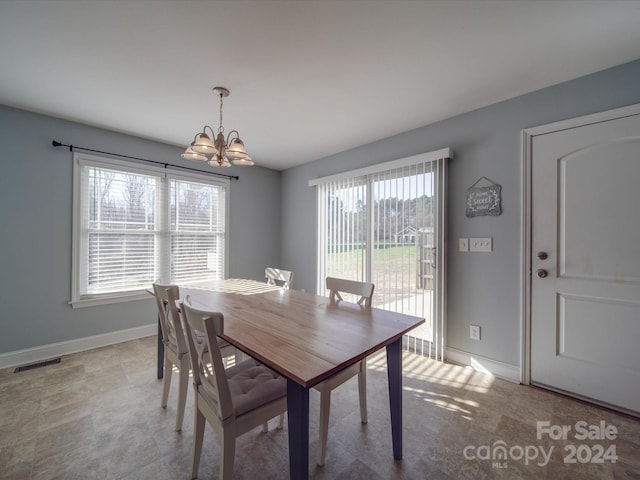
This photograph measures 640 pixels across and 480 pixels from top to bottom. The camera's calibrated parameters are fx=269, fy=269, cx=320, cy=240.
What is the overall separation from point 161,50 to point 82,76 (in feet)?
2.67

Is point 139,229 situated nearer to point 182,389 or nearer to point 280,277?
point 280,277

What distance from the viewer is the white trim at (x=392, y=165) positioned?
2582 mm

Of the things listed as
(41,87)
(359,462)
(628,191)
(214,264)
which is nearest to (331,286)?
(359,462)

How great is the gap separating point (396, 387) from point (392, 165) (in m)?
2.25

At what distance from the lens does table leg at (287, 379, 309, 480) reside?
3.28 feet

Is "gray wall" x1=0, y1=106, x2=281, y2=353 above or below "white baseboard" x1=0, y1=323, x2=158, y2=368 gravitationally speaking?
above

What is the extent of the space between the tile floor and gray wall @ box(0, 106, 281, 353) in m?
0.51

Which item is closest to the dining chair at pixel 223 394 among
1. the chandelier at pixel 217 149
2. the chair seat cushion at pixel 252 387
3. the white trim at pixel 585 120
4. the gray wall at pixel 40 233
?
the chair seat cushion at pixel 252 387

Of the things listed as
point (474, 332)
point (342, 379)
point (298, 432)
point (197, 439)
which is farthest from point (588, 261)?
point (197, 439)

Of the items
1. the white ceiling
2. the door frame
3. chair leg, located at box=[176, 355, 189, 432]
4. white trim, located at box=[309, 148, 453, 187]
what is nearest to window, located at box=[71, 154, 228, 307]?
the white ceiling

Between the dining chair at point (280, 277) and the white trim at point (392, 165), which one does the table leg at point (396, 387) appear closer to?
the dining chair at point (280, 277)

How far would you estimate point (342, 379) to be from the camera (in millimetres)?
1546

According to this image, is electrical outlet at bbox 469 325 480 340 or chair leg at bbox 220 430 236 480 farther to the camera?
electrical outlet at bbox 469 325 480 340

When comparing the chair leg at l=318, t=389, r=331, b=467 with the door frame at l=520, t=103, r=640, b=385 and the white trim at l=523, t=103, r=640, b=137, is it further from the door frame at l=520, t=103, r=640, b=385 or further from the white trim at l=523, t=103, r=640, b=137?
the white trim at l=523, t=103, r=640, b=137
